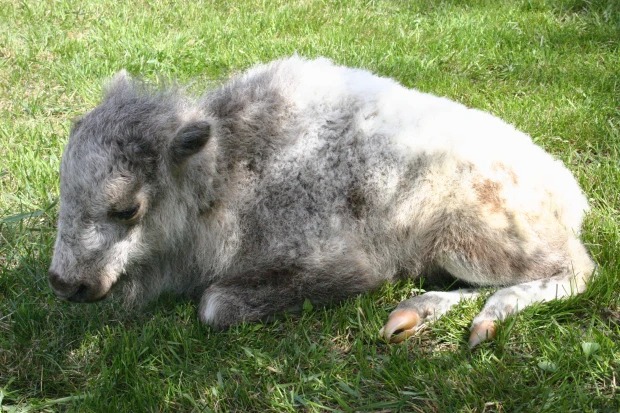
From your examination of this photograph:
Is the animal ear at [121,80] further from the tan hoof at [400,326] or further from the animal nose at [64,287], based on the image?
the tan hoof at [400,326]

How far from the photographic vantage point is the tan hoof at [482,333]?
333 centimetres

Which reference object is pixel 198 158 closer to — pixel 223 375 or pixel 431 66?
pixel 223 375

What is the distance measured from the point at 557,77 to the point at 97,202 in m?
4.38

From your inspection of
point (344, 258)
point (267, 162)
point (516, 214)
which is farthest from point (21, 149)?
point (516, 214)

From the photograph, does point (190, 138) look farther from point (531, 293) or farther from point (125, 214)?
point (531, 293)

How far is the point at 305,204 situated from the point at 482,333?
115cm

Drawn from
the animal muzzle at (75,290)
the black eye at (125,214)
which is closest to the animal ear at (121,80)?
the black eye at (125,214)

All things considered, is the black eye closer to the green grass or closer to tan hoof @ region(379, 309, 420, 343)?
the green grass

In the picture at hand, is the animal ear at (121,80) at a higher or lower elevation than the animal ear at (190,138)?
higher

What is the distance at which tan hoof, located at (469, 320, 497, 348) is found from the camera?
10.9ft

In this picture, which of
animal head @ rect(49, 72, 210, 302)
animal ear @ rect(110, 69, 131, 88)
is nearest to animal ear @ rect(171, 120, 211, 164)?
animal head @ rect(49, 72, 210, 302)

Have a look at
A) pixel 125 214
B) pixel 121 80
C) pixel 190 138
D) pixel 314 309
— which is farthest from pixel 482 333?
pixel 121 80

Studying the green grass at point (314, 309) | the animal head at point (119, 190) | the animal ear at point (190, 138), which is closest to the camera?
the green grass at point (314, 309)

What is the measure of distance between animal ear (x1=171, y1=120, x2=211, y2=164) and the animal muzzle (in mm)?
779
